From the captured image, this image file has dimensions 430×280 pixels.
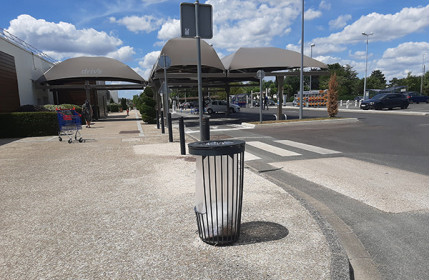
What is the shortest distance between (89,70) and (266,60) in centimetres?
1562

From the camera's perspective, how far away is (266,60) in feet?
67.0

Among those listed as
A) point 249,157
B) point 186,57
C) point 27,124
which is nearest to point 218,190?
point 249,157

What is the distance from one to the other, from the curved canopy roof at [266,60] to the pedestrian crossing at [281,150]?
10.9 meters

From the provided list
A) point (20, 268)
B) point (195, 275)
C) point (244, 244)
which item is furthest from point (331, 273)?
point (20, 268)

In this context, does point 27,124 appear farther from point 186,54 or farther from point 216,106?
point 216,106

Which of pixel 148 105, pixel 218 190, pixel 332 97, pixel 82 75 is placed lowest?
pixel 218 190

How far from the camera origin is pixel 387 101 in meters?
27.2

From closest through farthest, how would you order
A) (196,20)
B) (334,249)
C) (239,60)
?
(334,249), (196,20), (239,60)

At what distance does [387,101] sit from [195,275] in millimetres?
30056

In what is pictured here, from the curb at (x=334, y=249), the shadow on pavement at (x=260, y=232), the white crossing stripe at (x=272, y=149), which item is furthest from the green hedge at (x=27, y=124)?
the shadow on pavement at (x=260, y=232)

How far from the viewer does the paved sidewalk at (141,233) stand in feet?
8.12

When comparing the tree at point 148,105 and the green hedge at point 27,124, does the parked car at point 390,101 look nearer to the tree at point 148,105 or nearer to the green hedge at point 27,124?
the tree at point 148,105

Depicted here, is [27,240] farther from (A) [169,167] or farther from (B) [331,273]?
(A) [169,167]

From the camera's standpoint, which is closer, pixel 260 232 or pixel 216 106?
pixel 260 232
